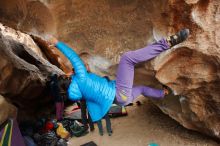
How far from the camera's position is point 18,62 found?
481 centimetres

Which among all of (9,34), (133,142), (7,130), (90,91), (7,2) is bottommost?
(133,142)

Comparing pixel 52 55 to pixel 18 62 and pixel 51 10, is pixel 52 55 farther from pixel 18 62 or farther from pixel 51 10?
pixel 51 10

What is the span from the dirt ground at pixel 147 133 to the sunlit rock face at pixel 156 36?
0.27 meters

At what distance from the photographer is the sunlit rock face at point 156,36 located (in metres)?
3.62

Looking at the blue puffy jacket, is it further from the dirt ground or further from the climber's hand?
the dirt ground

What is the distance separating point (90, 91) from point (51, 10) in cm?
112

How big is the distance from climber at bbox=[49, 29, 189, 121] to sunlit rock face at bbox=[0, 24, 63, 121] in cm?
45

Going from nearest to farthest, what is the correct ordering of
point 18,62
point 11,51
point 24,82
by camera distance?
point 11,51, point 18,62, point 24,82

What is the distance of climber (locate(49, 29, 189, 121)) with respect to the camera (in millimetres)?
3799

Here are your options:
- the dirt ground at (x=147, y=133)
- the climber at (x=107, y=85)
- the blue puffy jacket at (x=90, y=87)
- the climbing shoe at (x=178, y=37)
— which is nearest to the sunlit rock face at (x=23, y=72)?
the climber at (x=107, y=85)

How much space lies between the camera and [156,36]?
3.93 m

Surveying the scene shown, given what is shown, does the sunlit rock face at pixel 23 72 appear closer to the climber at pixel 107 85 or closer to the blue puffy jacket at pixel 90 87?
the climber at pixel 107 85

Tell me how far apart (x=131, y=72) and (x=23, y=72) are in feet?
7.11

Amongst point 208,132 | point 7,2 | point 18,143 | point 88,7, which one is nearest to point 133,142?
point 208,132
